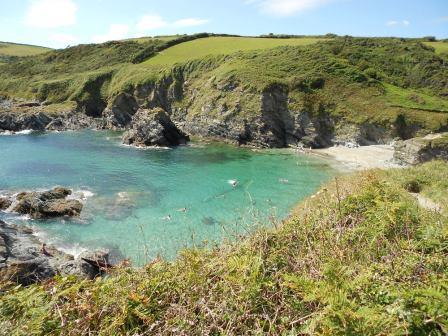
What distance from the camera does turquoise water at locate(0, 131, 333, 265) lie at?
93.8 feet

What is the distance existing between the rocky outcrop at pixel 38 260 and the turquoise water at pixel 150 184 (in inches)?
93.2

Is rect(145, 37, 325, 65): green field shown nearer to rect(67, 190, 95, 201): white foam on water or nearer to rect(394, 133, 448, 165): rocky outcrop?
rect(394, 133, 448, 165): rocky outcrop

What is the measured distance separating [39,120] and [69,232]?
68720 mm

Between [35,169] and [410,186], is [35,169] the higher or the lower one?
the lower one

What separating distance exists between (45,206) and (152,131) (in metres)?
34.9

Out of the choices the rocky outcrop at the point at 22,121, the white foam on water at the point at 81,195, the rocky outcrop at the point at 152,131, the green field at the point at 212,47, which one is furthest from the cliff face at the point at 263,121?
the white foam on water at the point at 81,195

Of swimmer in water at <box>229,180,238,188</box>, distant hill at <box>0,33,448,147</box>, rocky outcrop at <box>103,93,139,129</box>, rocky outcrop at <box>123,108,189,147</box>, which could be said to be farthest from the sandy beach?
rocky outcrop at <box>103,93,139,129</box>

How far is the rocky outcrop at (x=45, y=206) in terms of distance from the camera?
32875 millimetres

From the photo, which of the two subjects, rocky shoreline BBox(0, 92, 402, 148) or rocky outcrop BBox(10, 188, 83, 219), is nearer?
rocky outcrop BBox(10, 188, 83, 219)

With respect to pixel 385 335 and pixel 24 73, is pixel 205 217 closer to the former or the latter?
pixel 385 335

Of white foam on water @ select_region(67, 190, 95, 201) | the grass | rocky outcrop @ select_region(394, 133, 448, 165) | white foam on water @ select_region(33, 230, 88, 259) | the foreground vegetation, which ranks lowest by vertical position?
white foam on water @ select_region(33, 230, 88, 259)

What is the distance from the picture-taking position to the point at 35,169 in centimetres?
5081

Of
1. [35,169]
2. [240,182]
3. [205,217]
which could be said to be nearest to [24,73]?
[35,169]

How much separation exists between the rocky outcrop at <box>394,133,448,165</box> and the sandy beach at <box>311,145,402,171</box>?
5.70 ft
